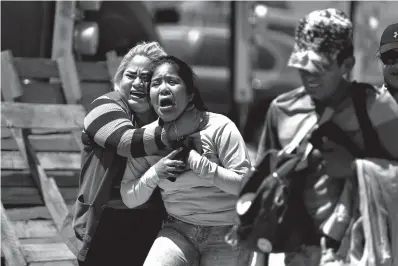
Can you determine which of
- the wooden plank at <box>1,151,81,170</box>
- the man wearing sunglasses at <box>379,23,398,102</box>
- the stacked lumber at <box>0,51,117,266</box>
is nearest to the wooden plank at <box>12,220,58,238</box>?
the stacked lumber at <box>0,51,117,266</box>

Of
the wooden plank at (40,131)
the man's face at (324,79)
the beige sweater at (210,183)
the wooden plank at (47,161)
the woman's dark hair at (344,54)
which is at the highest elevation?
the woman's dark hair at (344,54)

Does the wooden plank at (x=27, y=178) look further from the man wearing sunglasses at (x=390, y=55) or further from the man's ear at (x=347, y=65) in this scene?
the man's ear at (x=347, y=65)

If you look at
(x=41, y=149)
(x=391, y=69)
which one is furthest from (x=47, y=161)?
(x=391, y=69)

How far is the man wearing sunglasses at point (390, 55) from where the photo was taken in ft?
13.4

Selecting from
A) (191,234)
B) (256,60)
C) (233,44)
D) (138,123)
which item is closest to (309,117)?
(191,234)

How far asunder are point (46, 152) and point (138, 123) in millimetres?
2097

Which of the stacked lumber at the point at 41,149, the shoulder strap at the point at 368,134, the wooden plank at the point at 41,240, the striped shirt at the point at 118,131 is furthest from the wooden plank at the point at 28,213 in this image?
the shoulder strap at the point at 368,134

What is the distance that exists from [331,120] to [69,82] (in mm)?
3925

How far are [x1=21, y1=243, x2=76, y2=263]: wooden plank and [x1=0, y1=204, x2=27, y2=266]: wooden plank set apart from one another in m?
0.04

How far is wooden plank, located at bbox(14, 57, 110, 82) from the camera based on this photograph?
7051mm

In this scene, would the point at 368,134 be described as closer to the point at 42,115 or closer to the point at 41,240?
the point at 41,240

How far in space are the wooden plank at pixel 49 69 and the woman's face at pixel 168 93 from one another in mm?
2898

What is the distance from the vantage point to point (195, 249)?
167 inches

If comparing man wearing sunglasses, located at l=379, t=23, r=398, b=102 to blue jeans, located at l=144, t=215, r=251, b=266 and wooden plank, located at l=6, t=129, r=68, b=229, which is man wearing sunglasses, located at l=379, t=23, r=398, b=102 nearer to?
blue jeans, located at l=144, t=215, r=251, b=266
